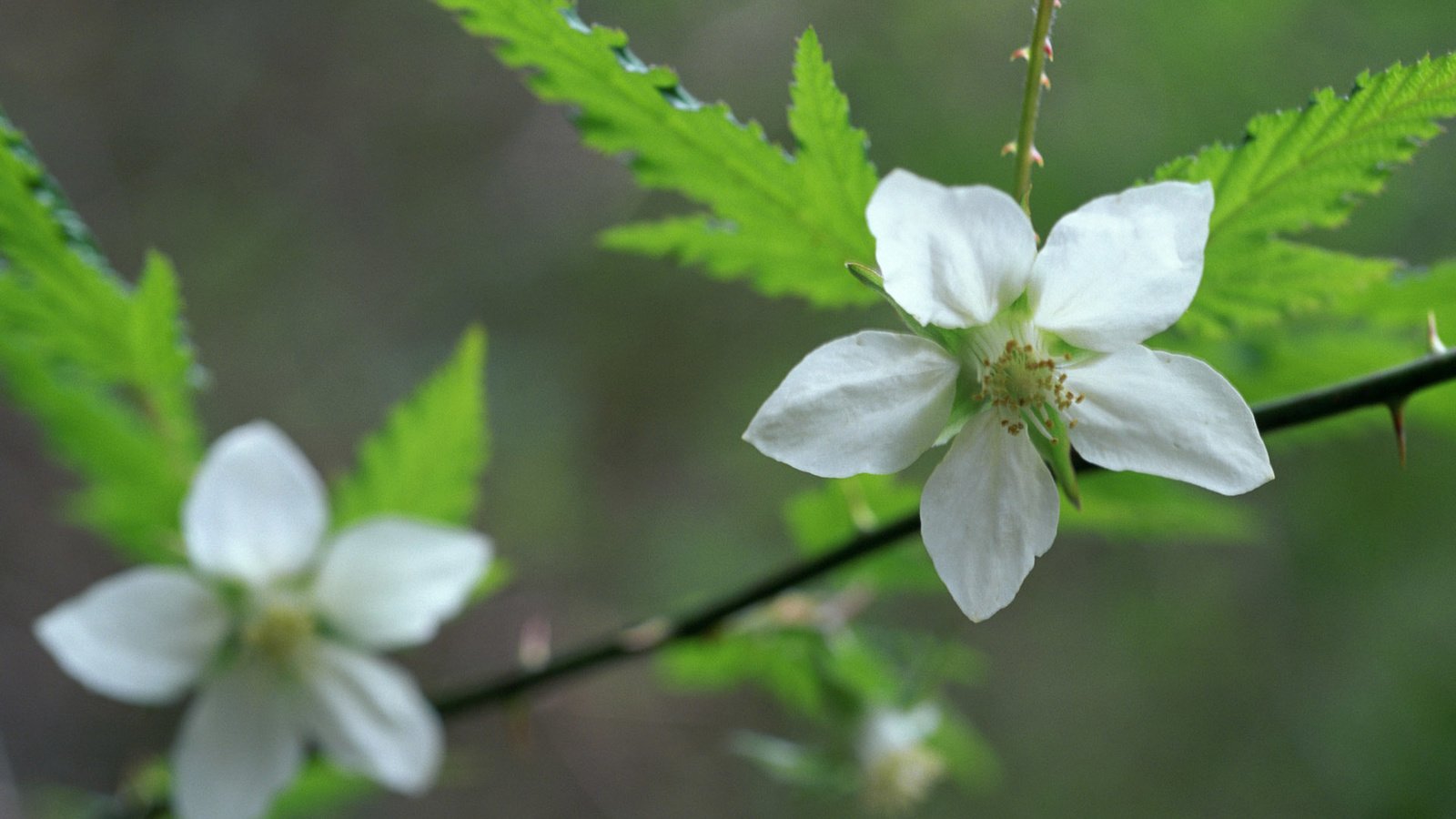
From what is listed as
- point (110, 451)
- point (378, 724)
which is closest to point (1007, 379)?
point (378, 724)

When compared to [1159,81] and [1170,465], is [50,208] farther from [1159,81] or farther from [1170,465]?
[1159,81]

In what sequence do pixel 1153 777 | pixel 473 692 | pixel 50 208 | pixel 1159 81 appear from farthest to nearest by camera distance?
1. pixel 1153 777
2. pixel 1159 81
3. pixel 473 692
4. pixel 50 208

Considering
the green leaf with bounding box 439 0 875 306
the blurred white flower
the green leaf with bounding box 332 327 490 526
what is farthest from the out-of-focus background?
the green leaf with bounding box 439 0 875 306

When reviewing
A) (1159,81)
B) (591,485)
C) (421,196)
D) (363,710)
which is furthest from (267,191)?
(363,710)

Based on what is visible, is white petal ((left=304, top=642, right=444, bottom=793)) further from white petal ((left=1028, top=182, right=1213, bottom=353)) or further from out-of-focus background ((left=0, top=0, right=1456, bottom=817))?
out-of-focus background ((left=0, top=0, right=1456, bottom=817))

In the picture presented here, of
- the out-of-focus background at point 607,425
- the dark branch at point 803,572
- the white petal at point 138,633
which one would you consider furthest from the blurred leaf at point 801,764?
the out-of-focus background at point 607,425

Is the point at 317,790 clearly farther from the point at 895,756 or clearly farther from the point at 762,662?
the point at 895,756

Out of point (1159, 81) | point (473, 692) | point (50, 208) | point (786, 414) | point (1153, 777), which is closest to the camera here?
point (786, 414)
